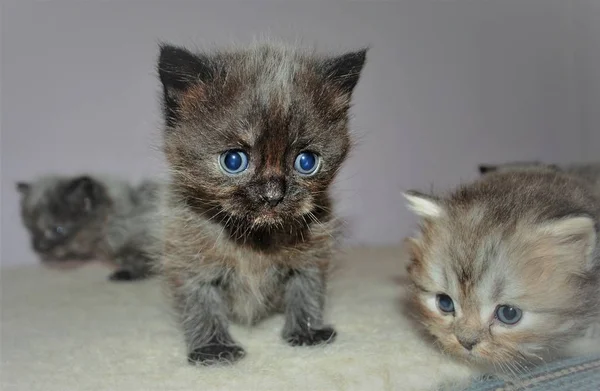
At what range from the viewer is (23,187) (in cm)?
261

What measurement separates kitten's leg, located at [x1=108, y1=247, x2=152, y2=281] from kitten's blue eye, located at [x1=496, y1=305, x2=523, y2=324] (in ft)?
5.08

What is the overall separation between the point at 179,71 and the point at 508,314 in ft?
3.13

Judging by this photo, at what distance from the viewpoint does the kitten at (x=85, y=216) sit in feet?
8.63

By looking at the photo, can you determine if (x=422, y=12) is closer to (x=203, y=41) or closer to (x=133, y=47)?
(x=203, y=41)

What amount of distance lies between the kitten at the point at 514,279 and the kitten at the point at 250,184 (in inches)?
13.5

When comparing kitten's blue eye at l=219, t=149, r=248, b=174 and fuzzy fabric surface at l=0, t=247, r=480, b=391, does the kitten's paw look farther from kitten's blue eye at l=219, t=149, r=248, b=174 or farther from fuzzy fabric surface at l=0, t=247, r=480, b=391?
kitten's blue eye at l=219, t=149, r=248, b=174

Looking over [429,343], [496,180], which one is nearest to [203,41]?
[496,180]

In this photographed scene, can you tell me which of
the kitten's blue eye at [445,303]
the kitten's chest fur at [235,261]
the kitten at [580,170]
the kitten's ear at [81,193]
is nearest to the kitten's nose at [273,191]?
the kitten's chest fur at [235,261]

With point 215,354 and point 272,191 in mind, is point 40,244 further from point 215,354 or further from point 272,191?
point 272,191

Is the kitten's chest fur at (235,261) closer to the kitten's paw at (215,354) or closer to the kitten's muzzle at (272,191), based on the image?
the kitten's paw at (215,354)

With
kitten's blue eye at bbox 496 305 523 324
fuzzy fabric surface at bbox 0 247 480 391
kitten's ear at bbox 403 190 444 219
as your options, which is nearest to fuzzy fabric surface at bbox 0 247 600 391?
fuzzy fabric surface at bbox 0 247 480 391

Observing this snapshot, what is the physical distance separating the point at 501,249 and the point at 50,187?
2.01 meters

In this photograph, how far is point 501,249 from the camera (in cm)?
138

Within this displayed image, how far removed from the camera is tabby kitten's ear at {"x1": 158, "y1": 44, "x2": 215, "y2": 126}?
1.41m
